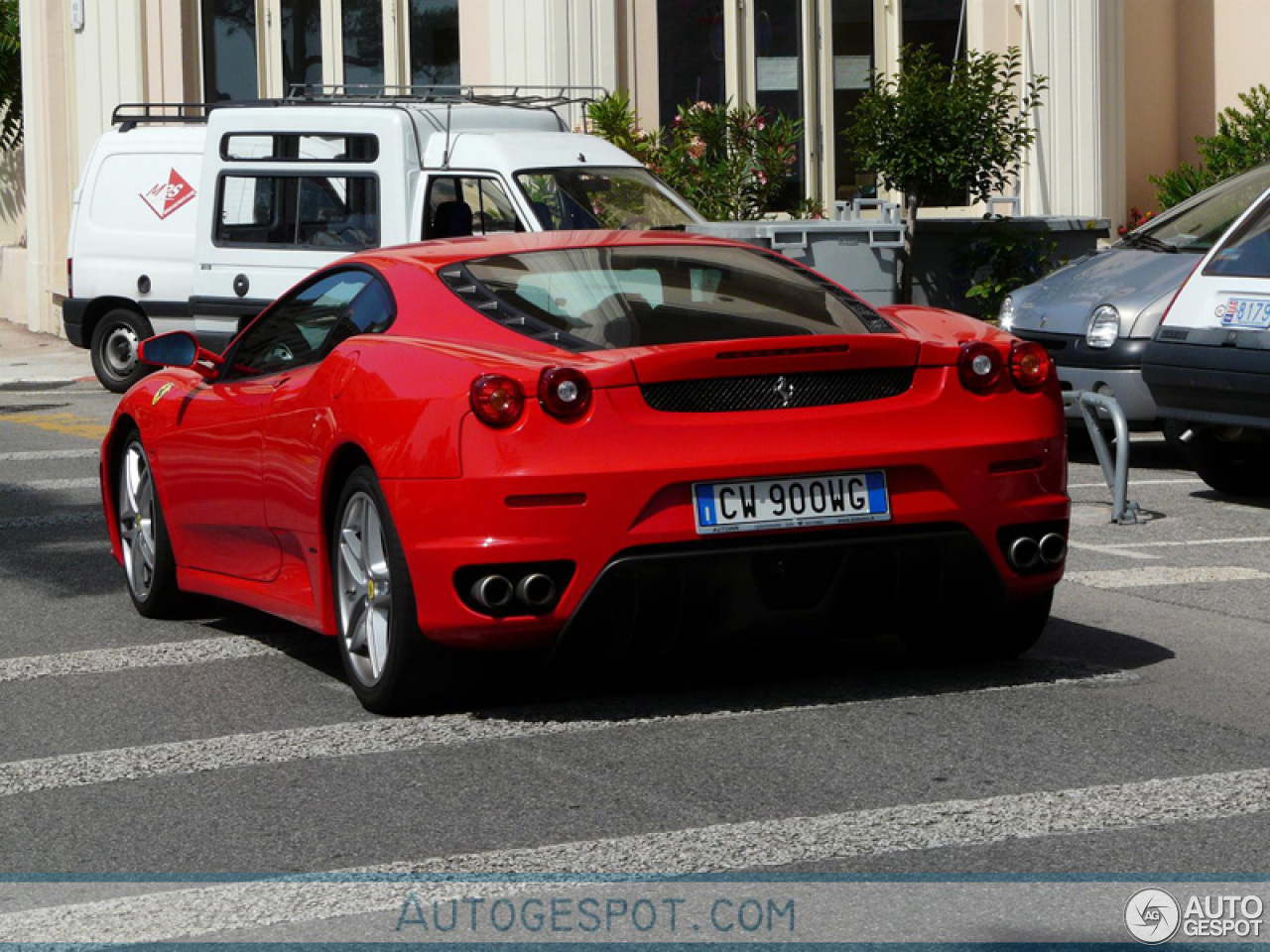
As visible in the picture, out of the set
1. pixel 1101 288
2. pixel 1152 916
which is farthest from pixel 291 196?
pixel 1152 916

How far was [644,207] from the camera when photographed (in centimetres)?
1567

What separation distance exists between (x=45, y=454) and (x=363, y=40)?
35.0ft

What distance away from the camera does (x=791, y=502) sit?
234 inches

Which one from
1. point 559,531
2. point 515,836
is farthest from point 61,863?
point 559,531

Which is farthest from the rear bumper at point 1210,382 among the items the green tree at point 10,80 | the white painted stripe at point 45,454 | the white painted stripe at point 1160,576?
the green tree at point 10,80

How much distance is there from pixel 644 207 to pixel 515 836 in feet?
36.5

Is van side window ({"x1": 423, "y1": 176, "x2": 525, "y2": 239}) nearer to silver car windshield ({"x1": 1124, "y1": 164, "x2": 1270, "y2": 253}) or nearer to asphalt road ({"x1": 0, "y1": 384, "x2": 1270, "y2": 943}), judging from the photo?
silver car windshield ({"x1": 1124, "y1": 164, "x2": 1270, "y2": 253})

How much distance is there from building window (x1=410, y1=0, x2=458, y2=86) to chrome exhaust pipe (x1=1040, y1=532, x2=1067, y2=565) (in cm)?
1758

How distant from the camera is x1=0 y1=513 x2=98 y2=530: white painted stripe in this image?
10719mm

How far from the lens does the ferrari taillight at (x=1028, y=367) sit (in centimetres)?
636

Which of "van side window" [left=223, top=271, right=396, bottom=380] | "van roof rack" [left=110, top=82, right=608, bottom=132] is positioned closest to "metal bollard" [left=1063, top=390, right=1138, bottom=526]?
"van side window" [left=223, top=271, right=396, bottom=380]

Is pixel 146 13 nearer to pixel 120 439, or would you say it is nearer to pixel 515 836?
pixel 120 439

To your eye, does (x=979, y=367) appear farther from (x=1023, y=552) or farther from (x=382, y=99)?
(x=382, y=99)

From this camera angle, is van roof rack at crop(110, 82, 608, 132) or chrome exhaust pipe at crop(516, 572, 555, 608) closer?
chrome exhaust pipe at crop(516, 572, 555, 608)
